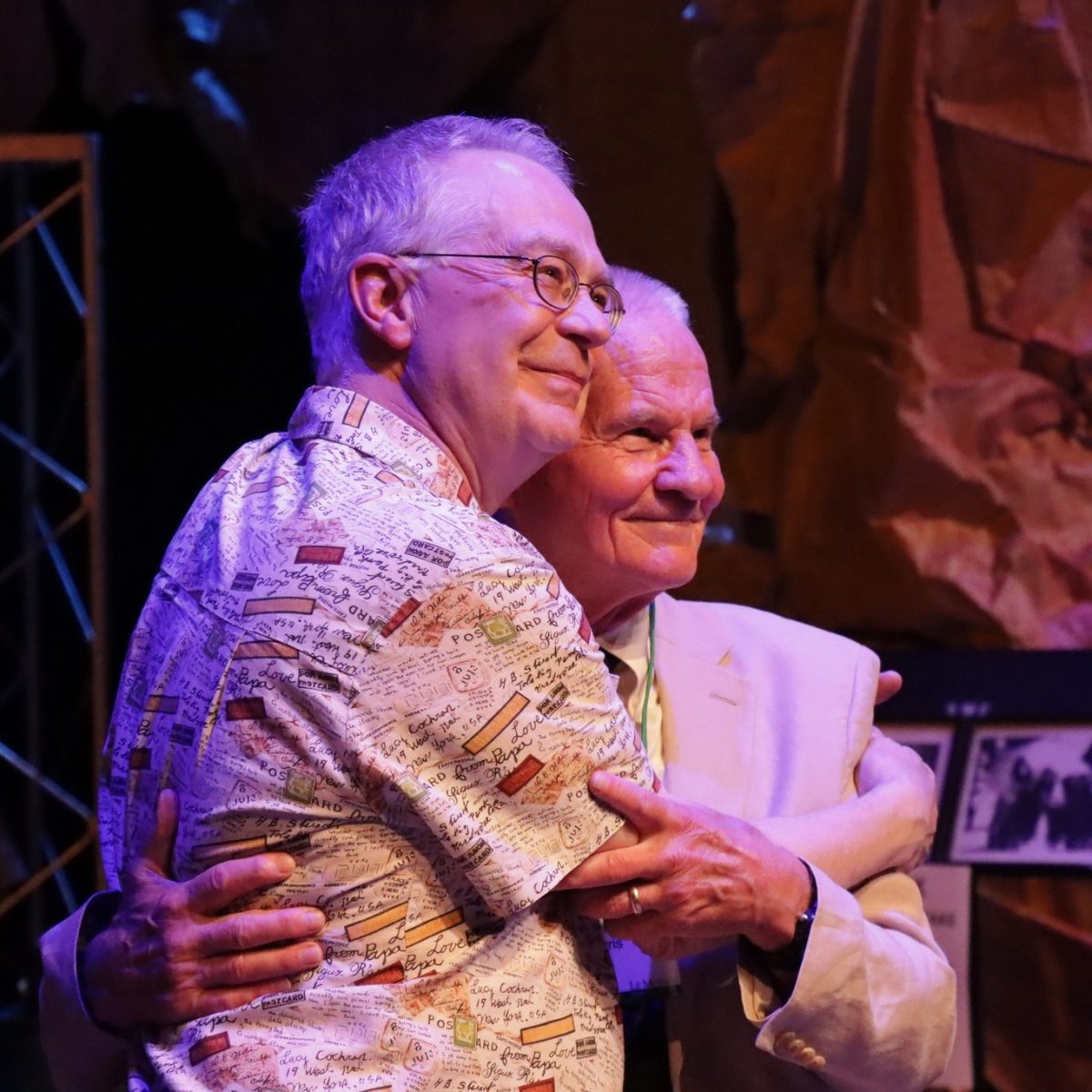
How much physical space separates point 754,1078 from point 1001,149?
6.72ft

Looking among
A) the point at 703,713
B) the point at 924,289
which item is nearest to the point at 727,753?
the point at 703,713

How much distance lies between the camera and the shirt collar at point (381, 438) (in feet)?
4.77

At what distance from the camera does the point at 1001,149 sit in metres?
2.95

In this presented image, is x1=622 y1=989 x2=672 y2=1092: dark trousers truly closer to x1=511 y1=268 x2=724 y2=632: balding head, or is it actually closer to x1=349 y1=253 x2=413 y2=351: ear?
x1=511 y1=268 x2=724 y2=632: balding head

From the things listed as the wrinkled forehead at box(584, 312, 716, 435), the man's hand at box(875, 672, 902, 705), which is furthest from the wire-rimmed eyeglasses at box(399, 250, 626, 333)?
the man's hand at box(875, 672, 902, 705)

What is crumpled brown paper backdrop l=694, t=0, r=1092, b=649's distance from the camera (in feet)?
9.68

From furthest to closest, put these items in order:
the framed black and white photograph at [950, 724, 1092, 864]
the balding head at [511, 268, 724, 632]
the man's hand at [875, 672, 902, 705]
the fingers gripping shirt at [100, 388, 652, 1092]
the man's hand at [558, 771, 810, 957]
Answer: the framed black and white photograph at [950, 724, 1092, 864]
the man's hand at [875, 672, 902, 705]
the balding head at [511, 268, 724, 632]
the man's hand at [558, 771, 810, 957]
the fingers gripping shirt at [100, 388, 652, 1092]

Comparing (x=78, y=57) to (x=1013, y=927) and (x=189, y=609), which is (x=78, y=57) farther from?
(x=1013, y=927)

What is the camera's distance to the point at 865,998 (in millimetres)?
1610

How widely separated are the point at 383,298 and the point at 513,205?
0.60ft

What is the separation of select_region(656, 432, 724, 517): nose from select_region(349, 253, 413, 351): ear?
21.8 inches

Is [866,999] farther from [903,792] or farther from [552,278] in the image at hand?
[552,278]

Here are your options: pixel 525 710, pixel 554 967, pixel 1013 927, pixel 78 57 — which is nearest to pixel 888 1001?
pixel 554 967

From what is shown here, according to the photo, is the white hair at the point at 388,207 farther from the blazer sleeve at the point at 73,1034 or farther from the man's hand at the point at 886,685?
the man's hand at the point at 886,685
